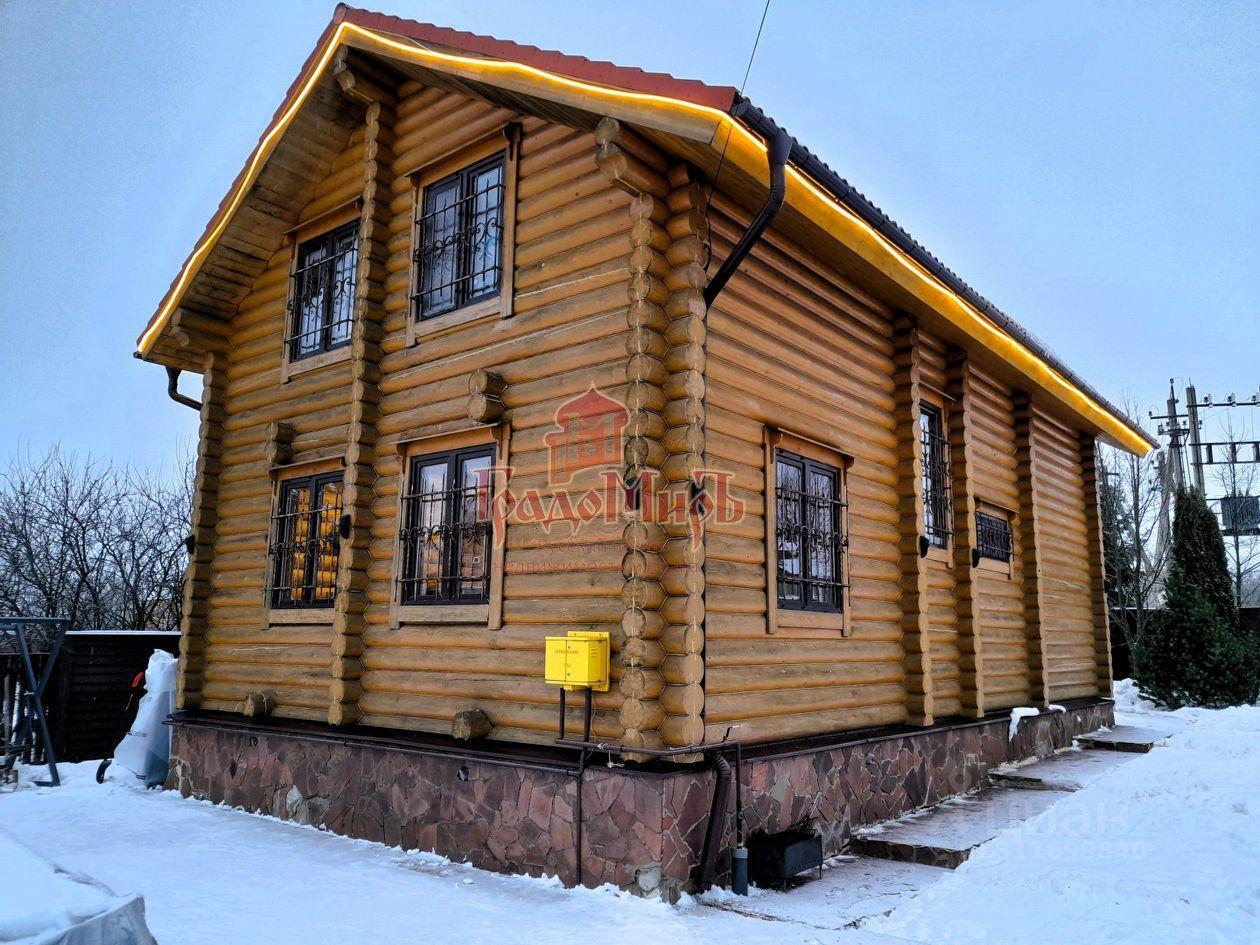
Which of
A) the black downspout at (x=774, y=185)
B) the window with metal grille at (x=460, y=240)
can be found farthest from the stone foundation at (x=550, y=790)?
the window with metal grille at (x=460, y=240)

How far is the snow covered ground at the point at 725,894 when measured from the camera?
17.3ft

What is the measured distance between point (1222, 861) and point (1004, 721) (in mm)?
4138

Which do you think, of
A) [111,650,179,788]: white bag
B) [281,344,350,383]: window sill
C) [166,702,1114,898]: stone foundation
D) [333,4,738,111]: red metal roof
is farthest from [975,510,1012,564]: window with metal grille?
[111,650,179,788]: white bag

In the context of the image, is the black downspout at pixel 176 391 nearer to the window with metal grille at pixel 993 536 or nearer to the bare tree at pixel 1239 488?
the window with metal grille at pixel 993 536

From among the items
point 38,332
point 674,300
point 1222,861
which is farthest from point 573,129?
point 38,332

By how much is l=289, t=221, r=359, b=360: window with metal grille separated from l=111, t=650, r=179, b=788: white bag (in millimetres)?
3935

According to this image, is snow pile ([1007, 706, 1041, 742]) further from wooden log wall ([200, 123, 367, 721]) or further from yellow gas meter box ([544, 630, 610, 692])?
wooden log wall ([200, 123, 367, 721])

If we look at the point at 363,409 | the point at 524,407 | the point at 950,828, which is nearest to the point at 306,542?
the point at 363,409

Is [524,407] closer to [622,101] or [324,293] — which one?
[622,101]

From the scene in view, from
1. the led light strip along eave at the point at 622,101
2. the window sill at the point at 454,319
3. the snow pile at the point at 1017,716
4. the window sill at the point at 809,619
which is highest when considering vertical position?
the led light strip along eave at the point at 622,101

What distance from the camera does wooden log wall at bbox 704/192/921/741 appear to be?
6777 millimetres

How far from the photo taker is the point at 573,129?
23.6 ft

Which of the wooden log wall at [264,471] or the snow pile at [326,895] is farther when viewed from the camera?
the wooden log wall at [264,471]

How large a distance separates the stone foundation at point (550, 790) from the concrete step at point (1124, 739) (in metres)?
3.27
